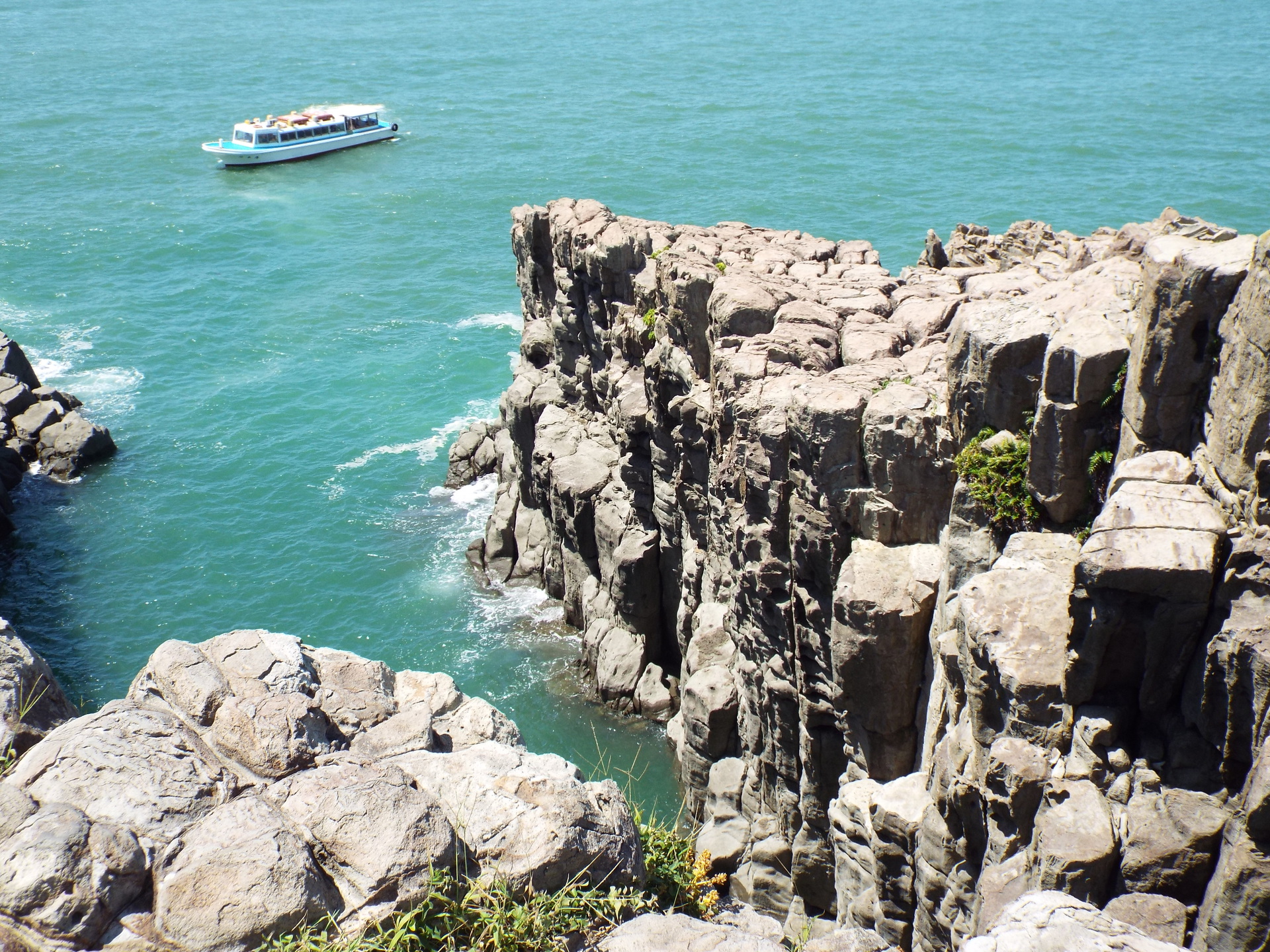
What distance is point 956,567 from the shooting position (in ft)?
71.2

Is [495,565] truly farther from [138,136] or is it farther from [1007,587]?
[138,136]

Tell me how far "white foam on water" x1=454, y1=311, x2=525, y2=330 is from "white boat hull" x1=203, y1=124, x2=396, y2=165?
4617cm

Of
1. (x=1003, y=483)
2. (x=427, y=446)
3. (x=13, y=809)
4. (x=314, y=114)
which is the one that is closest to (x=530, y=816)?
(x=13, y=809)

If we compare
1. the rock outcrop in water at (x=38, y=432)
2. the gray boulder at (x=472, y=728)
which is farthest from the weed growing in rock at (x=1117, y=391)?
the rock outcrop in water at (x=38, y=432)

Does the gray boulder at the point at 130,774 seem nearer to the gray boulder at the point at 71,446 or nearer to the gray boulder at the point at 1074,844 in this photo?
the gray boulder at the point at 1074,844

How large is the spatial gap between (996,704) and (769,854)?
14.0 metres

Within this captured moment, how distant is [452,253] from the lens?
91750 mm

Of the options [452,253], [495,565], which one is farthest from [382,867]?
[452,253]

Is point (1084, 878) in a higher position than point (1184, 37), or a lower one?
lower

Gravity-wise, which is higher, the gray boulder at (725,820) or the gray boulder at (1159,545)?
the gray boulder at (1159,545)

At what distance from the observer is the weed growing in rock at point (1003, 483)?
20.2 meters

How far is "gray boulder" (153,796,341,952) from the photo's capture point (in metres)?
14.2

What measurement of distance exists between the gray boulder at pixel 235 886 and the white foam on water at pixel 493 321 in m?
66.1

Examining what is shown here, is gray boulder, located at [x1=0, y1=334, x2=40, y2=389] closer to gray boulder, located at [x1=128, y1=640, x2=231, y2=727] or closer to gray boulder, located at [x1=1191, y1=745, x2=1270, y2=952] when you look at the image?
gray boulder, located at [x1=128, y1=640, x2=231, y2=727]
